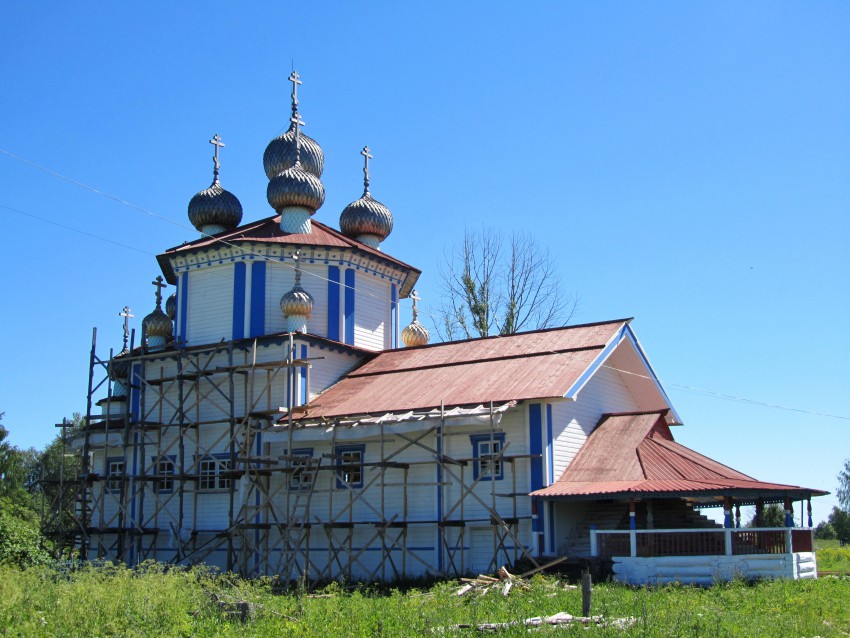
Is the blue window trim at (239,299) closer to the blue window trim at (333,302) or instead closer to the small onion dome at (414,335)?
the blue window trim at (333,302)

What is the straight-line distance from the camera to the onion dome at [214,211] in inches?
1109

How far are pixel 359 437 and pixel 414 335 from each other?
27.3 feet

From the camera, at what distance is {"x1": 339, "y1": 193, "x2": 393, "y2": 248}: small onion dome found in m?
28.7

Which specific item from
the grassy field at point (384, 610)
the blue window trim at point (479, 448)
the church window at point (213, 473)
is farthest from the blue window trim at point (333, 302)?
the grassy field at point (384, 610)

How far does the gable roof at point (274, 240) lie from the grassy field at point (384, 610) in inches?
436

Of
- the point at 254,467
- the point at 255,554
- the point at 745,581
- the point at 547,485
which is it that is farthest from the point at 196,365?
the point at 745,581

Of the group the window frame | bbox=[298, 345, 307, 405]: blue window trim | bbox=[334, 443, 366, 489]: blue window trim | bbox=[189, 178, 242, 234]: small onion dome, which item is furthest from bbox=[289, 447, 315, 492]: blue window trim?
bbox=[189, 178, 242, 234]: small onion dome

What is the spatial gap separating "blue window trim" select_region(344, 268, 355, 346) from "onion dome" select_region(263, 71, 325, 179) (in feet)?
11.8

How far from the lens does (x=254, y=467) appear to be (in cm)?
2275

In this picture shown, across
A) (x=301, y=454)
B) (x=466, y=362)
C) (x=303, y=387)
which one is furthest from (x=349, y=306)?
(x=301, y=454)

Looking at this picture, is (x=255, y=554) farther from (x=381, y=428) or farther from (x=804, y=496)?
(x=804, y=496)

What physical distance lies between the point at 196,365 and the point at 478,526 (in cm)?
811

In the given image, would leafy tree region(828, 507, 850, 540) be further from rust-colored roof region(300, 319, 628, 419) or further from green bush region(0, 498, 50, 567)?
green bush region(0, 498, 50, 567)

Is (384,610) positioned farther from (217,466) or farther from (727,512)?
(217,466)
